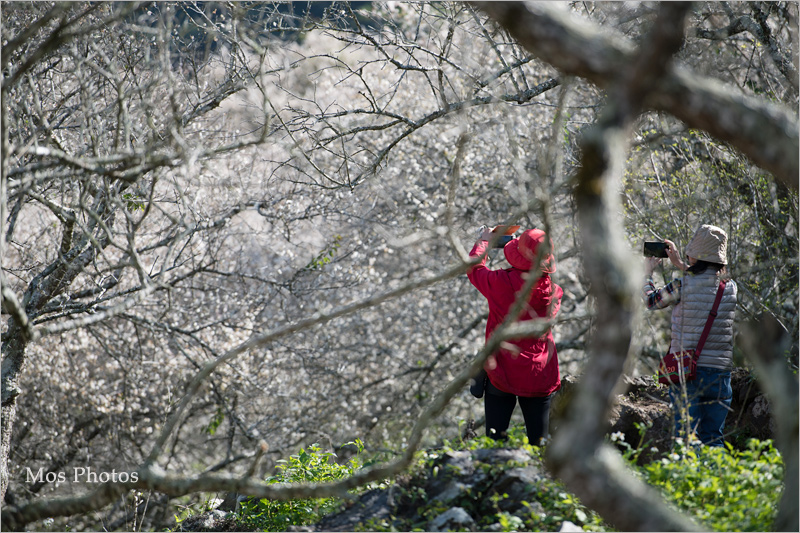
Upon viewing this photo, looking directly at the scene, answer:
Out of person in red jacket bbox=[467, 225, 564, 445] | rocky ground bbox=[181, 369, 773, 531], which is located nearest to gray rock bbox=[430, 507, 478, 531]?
rocky ground bbox=[181, 369, 773, 531]

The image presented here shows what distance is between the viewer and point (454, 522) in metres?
3.12

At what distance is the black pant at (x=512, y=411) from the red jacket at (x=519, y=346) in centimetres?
7

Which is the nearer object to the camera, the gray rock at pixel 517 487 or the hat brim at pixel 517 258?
the gray rock at pixel 517 487

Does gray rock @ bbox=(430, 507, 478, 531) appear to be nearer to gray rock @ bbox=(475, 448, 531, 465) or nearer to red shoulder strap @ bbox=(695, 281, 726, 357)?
gray rock @ bbox=(475, 448, 531, 465)

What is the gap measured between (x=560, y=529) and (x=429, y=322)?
5.95 m

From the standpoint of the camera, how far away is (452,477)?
3.43 metres

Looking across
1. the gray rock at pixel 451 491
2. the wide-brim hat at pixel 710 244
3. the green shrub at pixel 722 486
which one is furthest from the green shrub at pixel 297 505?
the wide-brim hat at pixel 710 244

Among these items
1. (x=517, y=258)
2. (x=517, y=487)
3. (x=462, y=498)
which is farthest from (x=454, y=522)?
(x=517, y=258)

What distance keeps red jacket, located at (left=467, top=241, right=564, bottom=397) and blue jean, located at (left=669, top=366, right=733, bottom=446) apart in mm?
696

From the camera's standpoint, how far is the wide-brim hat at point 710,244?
12.5ft

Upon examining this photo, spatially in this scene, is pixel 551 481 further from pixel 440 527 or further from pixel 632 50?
pixel 632 50

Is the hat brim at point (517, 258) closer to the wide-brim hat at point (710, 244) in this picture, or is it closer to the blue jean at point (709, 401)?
the wide-brim hat at point (710, 244)

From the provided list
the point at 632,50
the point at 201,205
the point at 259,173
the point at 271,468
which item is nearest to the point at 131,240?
the point at 632,50

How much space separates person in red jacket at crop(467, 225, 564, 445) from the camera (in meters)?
3.92
